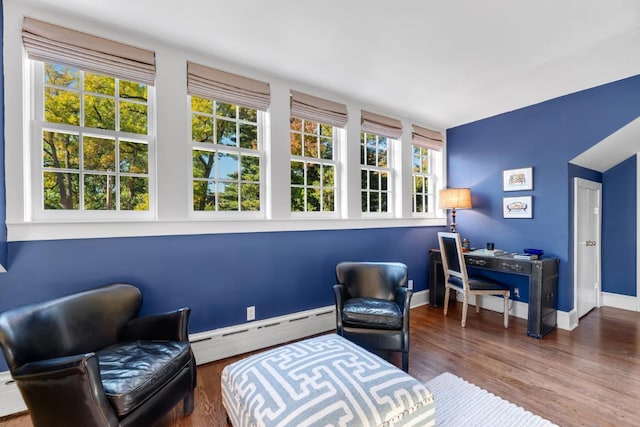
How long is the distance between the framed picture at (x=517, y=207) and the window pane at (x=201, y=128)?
359cm

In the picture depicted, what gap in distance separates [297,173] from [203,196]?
1.00 metres

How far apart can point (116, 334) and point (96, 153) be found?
1.33 meters

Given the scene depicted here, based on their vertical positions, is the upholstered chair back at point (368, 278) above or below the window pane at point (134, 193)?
below

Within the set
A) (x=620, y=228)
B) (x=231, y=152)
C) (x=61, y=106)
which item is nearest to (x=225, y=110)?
(x=231, y=152)

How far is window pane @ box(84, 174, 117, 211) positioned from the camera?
6.73ft

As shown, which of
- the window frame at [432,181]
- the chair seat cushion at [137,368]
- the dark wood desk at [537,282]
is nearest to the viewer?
the chair seat cushion at [137,368]

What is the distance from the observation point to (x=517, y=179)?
3.42m

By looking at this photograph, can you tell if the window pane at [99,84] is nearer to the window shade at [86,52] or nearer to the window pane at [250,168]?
the window shade at [86,52]

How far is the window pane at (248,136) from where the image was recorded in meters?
2.65

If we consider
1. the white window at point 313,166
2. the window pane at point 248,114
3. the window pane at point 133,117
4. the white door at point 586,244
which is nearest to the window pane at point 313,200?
the white window at point 313,166

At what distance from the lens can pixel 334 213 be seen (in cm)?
320

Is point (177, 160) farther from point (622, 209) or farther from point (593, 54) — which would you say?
point (622, 209)

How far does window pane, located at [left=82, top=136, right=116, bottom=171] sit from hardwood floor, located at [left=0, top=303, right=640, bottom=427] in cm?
169

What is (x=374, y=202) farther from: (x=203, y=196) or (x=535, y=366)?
(x=535, y=366)
